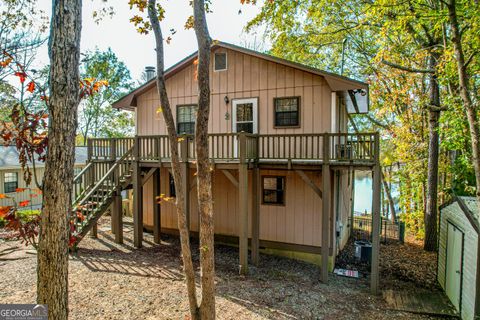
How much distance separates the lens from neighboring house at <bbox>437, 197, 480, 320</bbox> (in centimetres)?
575

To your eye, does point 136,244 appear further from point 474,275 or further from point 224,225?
point 474,275

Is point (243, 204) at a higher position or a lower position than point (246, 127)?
lower

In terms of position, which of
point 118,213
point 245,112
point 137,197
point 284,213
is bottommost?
point 118,213

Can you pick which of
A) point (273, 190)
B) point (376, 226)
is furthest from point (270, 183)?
point (376, 226)

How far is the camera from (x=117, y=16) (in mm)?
6477

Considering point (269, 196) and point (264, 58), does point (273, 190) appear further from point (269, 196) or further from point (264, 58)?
point (264, 58)

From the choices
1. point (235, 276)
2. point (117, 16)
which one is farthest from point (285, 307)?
point (117, 16)

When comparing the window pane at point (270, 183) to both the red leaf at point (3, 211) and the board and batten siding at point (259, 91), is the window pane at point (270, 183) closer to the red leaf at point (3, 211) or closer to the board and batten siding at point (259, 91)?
the board and batten siding at point (259, 91)

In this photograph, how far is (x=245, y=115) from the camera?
1005cm

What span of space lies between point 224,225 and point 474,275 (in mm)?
7105

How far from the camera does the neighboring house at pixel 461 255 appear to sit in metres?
5.75

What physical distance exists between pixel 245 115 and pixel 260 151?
4.83 feet

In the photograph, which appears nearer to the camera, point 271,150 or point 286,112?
point 271,150

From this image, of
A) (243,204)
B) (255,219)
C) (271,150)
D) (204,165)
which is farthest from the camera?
(271,150)
